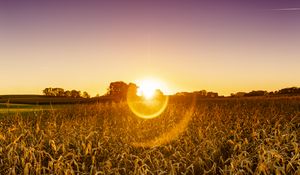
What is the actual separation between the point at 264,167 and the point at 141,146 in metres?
3.11

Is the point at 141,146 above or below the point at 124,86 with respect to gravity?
below

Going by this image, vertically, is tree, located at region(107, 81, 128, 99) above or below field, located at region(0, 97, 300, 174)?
above

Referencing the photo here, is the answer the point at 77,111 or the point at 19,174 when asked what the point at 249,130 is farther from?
the point at 77,111

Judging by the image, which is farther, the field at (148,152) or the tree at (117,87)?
the tree at (117,87)

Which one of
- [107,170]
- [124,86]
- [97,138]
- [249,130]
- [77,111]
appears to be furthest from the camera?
[124,86]

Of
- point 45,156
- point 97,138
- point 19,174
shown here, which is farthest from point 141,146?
point 19,174

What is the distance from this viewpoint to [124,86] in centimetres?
8319

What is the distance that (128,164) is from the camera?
6.38 meters

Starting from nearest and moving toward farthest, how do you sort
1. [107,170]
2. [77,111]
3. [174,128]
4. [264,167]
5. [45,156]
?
[264,167] → [107,170] → [45,156] → [174,128] → [77,111]

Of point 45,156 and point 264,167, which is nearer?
point 264,167

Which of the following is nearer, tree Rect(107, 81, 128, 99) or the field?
the field

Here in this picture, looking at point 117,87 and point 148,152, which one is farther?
point 117,87

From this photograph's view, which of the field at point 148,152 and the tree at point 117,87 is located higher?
the tree at point 117,87

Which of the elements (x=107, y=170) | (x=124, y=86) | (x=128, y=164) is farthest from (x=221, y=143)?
(x=124, y=86)
